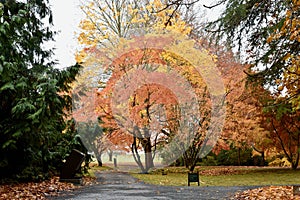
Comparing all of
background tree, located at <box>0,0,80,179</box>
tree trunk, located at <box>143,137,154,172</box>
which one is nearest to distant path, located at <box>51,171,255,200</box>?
background tree, located at <box>0,0,80,179</box>

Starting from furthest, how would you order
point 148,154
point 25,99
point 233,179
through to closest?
1. point 148,154
2. point 233,179
3. point 25,99

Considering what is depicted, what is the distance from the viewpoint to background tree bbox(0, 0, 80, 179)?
7.54 meters

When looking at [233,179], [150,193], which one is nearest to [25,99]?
[150,193]

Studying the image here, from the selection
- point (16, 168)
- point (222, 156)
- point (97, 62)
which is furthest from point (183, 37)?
point (222, 156)

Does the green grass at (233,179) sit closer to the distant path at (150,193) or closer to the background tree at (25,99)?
the distant path at (150,193)

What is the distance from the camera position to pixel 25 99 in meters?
7.79

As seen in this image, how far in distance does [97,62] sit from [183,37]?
12.6 feet

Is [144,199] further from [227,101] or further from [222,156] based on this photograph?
[222,156]

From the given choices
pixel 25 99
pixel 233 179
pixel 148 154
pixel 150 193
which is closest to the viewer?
pixel 150 193

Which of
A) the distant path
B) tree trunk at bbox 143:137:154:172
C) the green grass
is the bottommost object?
the green grass

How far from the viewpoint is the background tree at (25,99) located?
7.54 metres

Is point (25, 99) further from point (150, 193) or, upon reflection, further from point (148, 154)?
point (148, 154)

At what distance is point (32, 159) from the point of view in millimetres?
9516

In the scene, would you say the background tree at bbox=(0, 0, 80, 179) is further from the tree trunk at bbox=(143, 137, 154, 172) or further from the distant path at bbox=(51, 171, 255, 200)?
the tree trunk at bbox=(143, 137, 154, 172)
